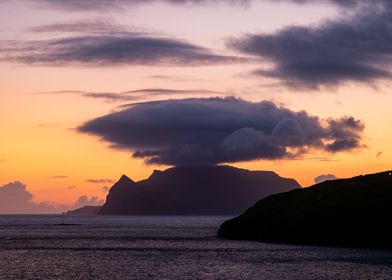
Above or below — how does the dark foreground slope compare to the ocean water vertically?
above

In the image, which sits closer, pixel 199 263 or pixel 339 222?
pixel 199 263

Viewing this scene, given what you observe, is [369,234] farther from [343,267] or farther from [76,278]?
[76,278]

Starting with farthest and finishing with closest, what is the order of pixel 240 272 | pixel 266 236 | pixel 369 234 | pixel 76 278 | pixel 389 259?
pixel 266 236, pixel 369 234, pixel 389 259, pixel 240 272, pixel 76 278

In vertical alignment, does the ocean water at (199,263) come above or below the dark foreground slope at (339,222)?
below

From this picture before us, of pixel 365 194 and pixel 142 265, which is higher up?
pixel 365 194

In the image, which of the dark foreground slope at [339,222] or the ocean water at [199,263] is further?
the dark foreground slope at [339,222]

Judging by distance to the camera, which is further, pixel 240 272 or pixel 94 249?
pixel 94 249

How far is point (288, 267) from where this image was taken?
390ft

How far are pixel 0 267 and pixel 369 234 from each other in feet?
281

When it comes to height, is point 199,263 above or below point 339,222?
below

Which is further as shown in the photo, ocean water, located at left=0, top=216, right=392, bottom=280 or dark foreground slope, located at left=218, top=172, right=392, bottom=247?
dark foreground slope, located at left=218, top=172, right=392, bottom=247

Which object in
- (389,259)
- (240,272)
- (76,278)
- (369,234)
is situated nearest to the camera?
(76,278)

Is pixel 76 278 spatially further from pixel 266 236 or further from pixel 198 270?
pixel 266 236

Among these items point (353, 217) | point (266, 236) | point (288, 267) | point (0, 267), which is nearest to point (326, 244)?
point (353, 217)
